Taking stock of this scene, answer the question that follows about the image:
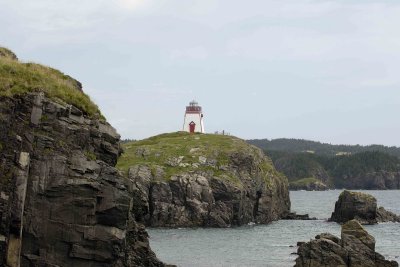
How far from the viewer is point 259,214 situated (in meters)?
129

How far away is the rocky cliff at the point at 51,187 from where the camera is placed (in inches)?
1355

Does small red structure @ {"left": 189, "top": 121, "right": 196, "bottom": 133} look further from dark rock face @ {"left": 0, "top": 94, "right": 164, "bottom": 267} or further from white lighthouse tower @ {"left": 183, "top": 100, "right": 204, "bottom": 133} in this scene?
dark rock face @ {"left": 0, "top": 94, "right": 164, "bottom": 267}

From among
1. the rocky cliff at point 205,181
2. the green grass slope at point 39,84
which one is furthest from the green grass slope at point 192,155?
the green grass slope at point 39,84

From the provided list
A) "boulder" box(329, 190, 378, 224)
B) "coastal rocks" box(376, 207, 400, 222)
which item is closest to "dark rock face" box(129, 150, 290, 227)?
"boulder" box(329, 190, 378, 224)

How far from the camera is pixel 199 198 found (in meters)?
116

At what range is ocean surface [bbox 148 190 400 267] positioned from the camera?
65.6m

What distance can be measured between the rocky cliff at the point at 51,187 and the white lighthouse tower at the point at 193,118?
127713 millimetres

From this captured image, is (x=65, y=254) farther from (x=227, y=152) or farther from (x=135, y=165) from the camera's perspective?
(x=227, y=152)

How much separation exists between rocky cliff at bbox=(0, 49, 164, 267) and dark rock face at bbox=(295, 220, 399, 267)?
71.2 feet

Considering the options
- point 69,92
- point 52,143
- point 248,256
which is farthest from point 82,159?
point 248,256

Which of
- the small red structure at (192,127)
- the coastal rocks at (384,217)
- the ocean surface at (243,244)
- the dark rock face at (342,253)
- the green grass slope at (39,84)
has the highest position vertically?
the small red structure at (192,127)

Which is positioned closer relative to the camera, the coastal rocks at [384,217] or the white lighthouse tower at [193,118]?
the coastal rocks at [384,217]

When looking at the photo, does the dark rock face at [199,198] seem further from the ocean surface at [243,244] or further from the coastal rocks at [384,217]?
the coastal rocks at [384,217]

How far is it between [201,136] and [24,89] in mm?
111053
